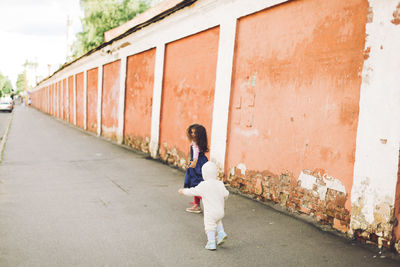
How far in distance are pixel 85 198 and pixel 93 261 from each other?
2211 mm

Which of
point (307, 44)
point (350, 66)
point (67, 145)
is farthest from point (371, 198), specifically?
point (67, 145)

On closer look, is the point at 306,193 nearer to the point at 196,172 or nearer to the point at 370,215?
the point at 370,215

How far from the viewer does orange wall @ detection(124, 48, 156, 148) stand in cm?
934

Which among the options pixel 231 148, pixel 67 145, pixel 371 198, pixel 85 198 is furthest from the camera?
pixel 67 145

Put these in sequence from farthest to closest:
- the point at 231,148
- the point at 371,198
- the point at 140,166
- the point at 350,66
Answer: the point at 140,166
the point at 231,148
the point at 350,66
the point at 371,198

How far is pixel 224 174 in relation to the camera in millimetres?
5957

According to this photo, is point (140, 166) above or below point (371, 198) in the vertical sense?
below

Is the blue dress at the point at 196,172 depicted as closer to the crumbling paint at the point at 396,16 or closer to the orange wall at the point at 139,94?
the crumbling paint at the point at 396,16

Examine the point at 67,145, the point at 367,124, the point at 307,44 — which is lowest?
the point at 67,145

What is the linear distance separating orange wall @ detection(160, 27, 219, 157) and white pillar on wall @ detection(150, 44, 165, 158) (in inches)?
4.9

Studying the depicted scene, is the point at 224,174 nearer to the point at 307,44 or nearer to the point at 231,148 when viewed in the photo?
the point at 231,148

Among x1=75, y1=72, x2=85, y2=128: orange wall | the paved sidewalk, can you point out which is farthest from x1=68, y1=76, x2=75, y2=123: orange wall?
the paved sidewalk

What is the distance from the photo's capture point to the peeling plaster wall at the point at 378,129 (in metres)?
3.27

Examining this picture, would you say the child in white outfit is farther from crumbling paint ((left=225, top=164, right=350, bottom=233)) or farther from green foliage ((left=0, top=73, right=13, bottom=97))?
green foliage ((left=0, top=73, right=13, bottom=97))
